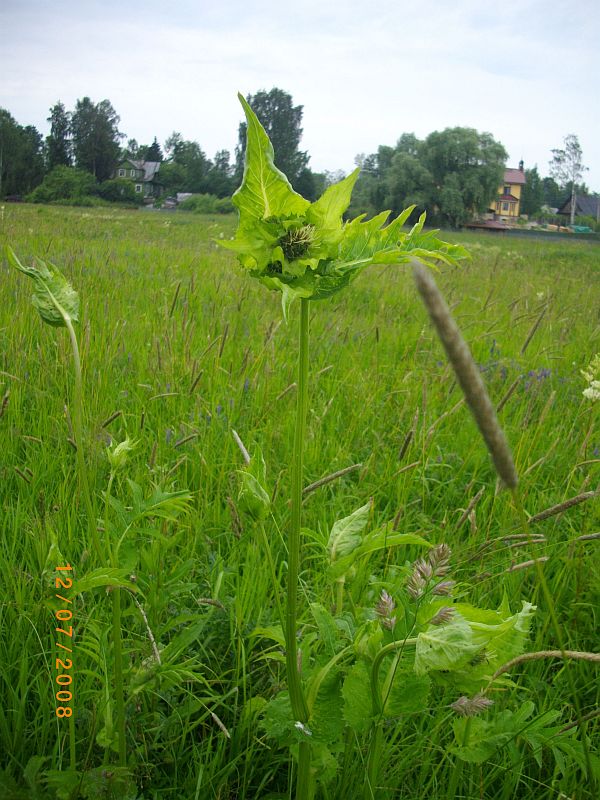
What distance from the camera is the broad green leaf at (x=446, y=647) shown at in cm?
75

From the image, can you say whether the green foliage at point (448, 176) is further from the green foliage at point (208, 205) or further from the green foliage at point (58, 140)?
the green foliage at point (58, 140)

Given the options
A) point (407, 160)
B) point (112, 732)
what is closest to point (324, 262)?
point (112, 732)

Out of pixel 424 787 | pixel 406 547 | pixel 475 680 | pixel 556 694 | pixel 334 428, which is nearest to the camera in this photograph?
pixel 475 680

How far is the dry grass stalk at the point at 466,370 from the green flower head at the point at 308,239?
445 mm

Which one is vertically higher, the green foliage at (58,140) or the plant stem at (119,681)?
the green foliage at (58,140)

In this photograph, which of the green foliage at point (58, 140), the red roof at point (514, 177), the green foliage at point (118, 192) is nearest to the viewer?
the green foliage at point (58, 140)

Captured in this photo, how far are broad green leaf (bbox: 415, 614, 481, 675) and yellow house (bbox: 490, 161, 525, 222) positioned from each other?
84.8 metres

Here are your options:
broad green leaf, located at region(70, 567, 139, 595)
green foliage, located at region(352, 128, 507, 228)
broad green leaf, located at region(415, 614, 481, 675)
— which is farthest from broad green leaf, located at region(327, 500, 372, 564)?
green foliage, located at region(352, 128, 507, 228)

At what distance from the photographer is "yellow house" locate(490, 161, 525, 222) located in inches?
3110

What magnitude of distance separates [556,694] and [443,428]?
4.67ft

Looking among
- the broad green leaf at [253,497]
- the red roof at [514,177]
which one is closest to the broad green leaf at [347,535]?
the broad green leaf at [253,497]

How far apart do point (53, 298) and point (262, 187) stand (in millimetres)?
436

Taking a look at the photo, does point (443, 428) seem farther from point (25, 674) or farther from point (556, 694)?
point (25, 674)

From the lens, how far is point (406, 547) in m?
1.78
